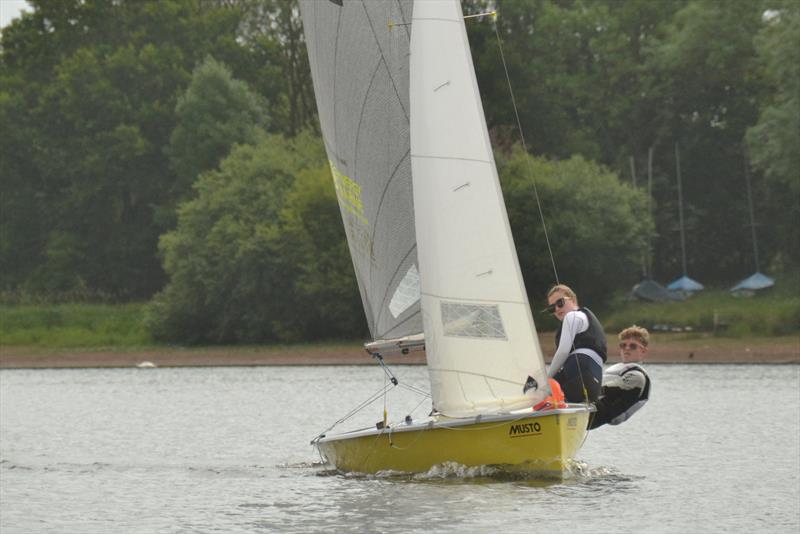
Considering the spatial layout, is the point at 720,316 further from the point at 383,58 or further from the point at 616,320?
the point at 383,58

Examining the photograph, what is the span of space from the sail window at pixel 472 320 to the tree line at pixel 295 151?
51338mm

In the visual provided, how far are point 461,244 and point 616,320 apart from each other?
5116cm

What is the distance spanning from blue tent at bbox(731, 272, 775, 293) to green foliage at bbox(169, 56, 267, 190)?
29.5 meters

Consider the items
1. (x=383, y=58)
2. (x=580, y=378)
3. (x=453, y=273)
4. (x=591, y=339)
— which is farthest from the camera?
(x=383, y=58)

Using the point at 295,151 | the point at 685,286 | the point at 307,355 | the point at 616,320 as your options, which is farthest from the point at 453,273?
the point at 685,286

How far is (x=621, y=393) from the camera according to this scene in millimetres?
25109

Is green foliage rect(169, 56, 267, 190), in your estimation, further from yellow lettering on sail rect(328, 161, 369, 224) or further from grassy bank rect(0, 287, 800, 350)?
yellow lettering on sail rect(328, 161, 369, 224)

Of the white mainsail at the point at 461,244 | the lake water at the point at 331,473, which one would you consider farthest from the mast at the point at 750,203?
the white mainsail at the point at 461,244

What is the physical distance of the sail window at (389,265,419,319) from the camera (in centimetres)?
Answer: 2603

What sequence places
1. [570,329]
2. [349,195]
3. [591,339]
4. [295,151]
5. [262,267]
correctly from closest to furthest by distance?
[570,329], [591,339], [349,195], [262,267], [295,151]

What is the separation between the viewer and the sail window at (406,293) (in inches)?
1025

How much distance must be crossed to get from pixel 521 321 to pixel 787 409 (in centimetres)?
2145

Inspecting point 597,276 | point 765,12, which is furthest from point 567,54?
point 597,276

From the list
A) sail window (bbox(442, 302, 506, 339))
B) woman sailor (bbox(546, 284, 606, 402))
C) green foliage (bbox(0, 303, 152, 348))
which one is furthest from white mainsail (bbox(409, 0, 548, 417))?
green foliage (bbox(0, 303, 152, 348))
